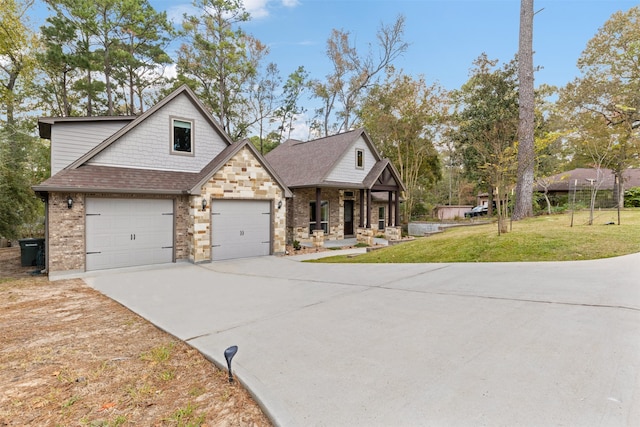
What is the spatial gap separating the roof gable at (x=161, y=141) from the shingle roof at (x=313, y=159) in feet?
16.4

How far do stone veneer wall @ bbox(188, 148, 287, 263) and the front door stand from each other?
664 centimetres

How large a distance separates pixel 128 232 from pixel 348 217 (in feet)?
38.9

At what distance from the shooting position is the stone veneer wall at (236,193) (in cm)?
1034

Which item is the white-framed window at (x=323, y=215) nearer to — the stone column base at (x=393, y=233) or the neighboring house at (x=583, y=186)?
the stone column base at (x=393, y=233)

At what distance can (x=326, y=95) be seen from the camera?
96.5 ft

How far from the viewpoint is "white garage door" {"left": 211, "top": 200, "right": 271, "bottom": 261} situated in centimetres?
1083

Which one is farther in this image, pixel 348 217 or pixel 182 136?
pixel 348 217

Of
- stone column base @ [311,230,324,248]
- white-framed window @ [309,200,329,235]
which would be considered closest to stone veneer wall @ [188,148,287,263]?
stone column base @ [311,230,324,248]

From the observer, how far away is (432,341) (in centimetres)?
358

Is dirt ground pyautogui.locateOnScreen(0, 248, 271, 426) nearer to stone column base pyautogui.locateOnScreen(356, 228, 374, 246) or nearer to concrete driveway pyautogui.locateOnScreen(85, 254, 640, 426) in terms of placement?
concrete driveway pyautogui.locateOnScreen(85, 254, 640, 426)

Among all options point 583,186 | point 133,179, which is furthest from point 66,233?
point 583,186

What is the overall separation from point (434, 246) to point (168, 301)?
27.5 ft

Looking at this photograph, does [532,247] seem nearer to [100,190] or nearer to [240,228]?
[240,228]

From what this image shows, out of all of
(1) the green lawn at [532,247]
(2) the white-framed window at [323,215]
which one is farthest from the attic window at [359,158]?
(1) the green lawn at [532,247]
